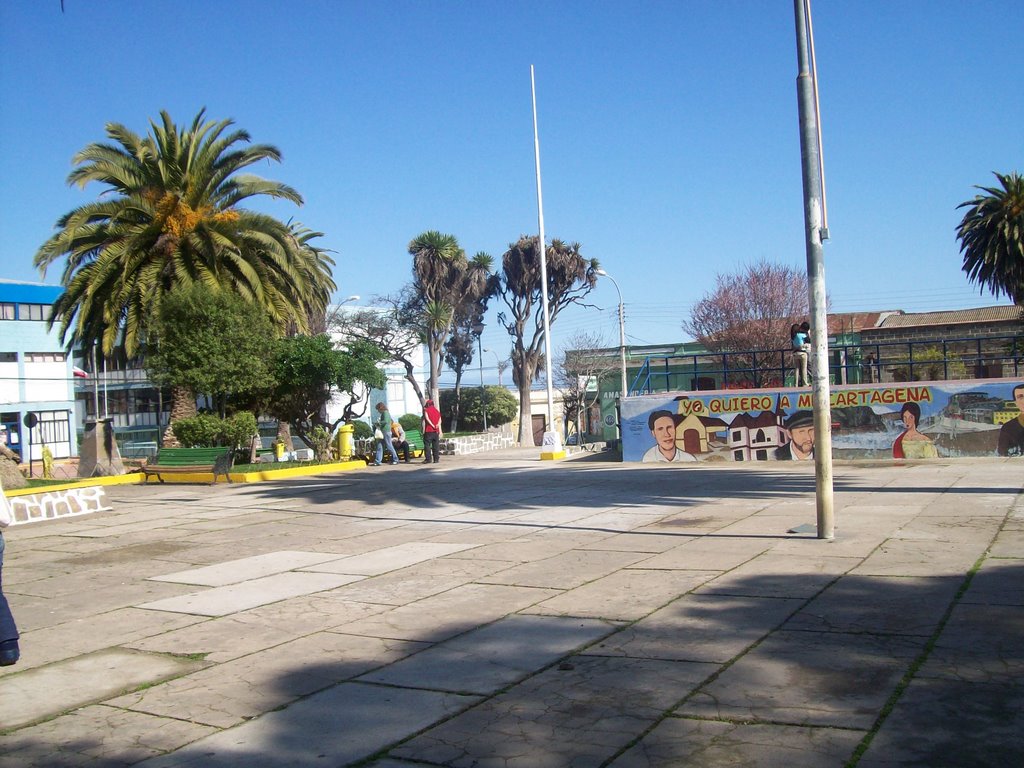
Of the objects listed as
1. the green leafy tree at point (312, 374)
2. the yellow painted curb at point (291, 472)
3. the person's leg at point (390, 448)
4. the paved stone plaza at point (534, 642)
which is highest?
the green leafy tree at point (312, 374)

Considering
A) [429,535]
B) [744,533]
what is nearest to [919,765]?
[744,533]

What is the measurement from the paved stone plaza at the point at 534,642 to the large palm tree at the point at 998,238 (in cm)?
2801

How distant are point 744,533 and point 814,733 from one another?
603 cm

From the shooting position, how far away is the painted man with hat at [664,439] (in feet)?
76.9

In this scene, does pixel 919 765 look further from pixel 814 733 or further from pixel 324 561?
pixel 324 561

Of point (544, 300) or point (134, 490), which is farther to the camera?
point (544, 300)

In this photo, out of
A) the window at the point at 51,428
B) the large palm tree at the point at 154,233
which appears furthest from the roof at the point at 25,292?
the large palm tree at the point at 154,233

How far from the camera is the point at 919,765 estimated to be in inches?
155

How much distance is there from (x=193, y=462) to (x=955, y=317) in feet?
150

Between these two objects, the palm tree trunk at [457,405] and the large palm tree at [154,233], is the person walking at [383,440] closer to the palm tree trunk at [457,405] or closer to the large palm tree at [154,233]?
the large palm tree at [154,233]

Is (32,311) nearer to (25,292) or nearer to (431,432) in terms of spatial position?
(25,292)

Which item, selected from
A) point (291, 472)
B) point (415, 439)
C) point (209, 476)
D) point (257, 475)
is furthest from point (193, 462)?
point (415, 439)

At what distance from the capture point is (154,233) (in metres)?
24.5

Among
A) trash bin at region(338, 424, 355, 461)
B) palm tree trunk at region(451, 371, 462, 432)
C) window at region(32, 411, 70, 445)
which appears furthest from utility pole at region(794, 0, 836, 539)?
window at region(32, 411, 70, 445)
